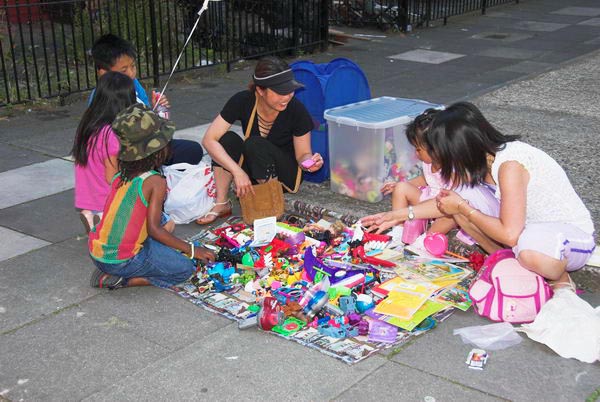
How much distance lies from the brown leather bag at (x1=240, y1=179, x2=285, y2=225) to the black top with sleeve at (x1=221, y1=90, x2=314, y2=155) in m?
0.40

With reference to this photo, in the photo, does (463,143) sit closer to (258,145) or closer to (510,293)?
(510,293)

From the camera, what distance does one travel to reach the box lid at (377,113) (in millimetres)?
5047

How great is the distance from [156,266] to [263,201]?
113cm

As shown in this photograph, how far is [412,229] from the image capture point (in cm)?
460

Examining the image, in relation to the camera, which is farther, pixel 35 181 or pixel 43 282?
pixel 35 181

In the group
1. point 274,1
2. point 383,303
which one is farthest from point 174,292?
point 274,1

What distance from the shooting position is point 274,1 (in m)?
10.8

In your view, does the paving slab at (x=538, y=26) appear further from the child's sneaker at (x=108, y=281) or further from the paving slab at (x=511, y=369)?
the child's sneaker at (x=108, y=281)

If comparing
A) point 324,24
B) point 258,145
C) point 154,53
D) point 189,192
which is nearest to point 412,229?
point 258,145

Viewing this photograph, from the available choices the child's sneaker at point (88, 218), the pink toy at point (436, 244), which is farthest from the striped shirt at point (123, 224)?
the pink toy at point (436, 244)

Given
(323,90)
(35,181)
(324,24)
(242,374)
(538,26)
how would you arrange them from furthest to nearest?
(538,26), (324,24), (35,181), (323,90), (242,374)

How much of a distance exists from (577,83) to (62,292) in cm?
685

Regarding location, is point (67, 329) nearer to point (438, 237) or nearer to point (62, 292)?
point (62, 292)

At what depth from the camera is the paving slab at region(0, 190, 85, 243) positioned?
5.01 meters
